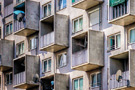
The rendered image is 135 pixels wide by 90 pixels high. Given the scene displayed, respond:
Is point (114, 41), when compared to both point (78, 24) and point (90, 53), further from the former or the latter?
point (78, 24)

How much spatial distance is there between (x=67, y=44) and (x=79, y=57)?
13.7ft

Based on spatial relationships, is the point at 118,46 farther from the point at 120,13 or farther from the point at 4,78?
the point at 4,78

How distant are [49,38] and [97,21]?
5.53m

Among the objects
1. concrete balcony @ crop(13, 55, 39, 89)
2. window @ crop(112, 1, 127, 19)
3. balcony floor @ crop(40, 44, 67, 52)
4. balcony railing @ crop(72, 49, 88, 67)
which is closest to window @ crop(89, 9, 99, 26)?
balcony railing @ crop(72, 49, 88, 67)

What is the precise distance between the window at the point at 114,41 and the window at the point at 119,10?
202 centimetres

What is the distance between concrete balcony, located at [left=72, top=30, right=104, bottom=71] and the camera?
176 ft

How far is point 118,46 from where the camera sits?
174 feet

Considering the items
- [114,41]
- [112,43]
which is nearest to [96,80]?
[112,43]

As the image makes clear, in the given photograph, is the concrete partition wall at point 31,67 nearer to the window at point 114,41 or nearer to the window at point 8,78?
the window at point 8,78

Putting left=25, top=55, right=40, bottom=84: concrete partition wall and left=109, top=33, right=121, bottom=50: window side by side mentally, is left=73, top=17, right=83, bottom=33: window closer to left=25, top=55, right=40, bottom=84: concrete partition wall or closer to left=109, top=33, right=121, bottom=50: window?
left=109, top=33, right=121, bottom=50: window

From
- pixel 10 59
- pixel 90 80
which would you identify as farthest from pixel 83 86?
pixel 10 59

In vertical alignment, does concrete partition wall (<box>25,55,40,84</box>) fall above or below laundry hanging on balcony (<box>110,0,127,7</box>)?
below

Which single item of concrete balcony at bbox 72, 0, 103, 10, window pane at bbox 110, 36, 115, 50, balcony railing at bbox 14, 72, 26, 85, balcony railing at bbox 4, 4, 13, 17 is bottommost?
balcony railing at bbox 14, 72, 26, 85

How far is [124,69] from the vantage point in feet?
171
